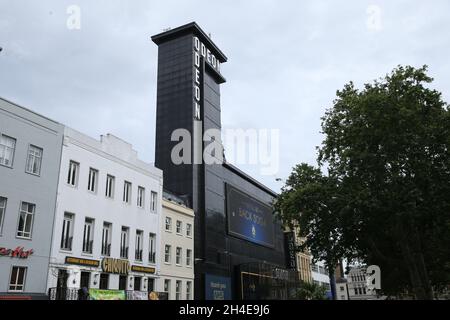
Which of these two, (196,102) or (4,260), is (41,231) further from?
(196,102)

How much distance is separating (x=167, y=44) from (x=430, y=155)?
47.9 metres

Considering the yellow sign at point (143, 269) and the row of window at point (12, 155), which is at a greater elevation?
the row of window at point (12, 155)

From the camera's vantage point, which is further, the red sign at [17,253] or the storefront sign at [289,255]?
the storefront sign at [289,255]

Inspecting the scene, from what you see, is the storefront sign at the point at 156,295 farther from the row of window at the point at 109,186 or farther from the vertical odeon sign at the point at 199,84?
the vertical odeon sign at the point at 199,84

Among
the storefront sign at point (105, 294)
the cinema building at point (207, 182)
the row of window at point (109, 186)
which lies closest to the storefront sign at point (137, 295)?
the storefront sign at point (105, 294)

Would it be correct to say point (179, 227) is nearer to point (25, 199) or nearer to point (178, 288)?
point (178, 288)

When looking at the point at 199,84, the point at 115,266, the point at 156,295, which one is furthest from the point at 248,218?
the point at 115,266

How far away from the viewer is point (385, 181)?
101 ft

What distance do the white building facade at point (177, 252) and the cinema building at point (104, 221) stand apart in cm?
210

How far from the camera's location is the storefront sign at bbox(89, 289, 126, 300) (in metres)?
29.9

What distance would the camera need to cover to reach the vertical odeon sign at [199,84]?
60.6m

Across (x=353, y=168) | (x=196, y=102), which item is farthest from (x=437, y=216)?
(x=196, y=102)

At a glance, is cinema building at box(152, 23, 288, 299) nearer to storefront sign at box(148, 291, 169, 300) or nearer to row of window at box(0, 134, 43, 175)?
storefront sign at box(148, 291, 169, 300)
